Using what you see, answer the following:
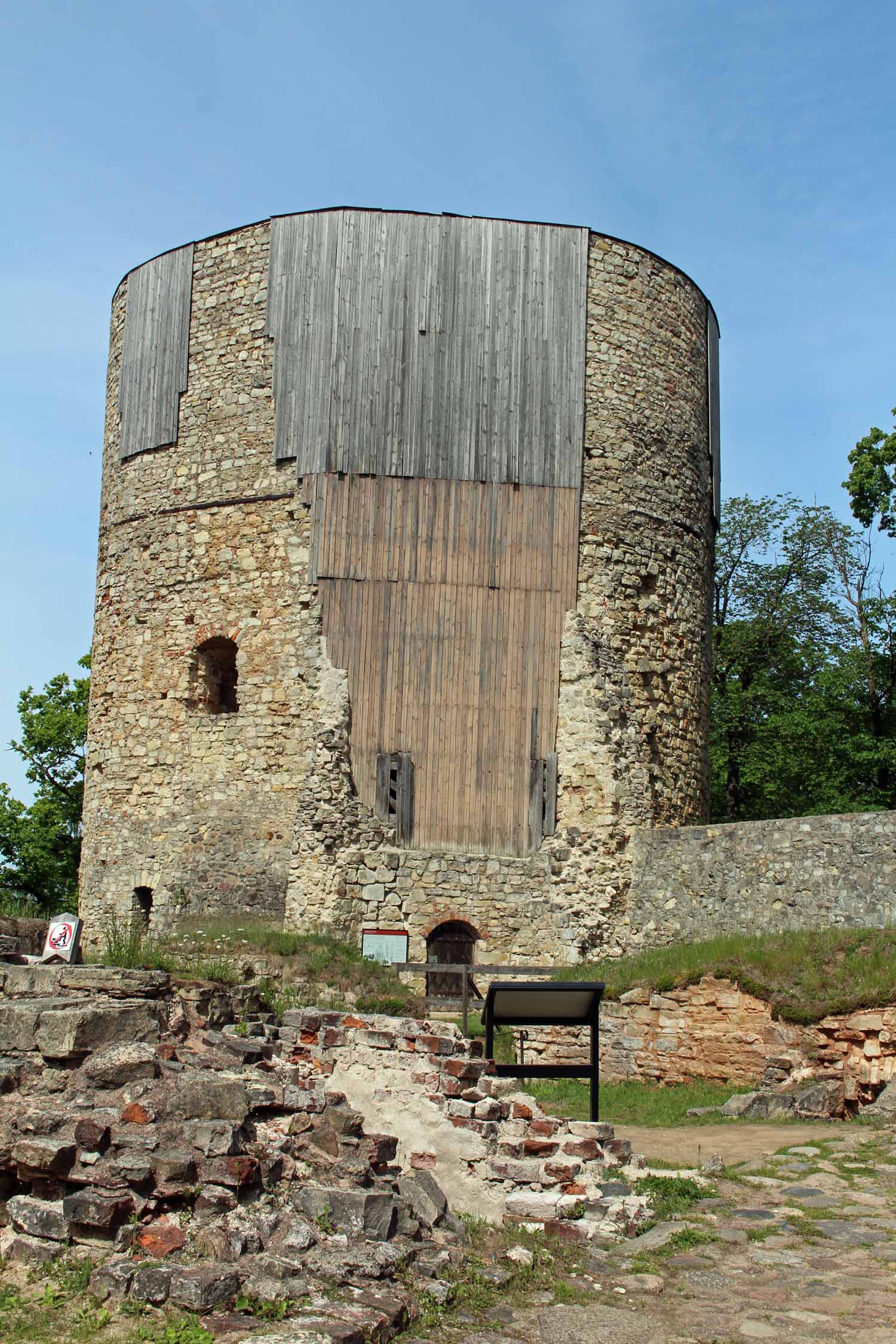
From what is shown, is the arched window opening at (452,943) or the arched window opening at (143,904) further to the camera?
the arched window opening at (143,904)

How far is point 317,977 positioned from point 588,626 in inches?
255

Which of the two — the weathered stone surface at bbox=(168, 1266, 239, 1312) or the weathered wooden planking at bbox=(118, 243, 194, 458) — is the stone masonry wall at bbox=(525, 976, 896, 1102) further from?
the weathered wooden planking at bbox=(118, 243, 194, 458)

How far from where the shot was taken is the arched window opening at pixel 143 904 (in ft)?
62.1

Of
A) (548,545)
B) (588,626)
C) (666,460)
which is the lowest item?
(588,626)

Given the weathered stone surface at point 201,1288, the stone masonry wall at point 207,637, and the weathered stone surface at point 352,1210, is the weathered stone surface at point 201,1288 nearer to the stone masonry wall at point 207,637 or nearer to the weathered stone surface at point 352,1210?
Answer: the weathered stone surface at point 352,1210

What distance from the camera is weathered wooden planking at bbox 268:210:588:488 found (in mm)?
18562

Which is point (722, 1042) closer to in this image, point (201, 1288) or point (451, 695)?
point (451, 695)

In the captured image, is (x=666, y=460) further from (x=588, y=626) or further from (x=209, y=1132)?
(x=209, y=1132)

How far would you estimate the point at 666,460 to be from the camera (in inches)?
790

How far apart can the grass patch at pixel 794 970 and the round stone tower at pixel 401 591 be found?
2224 millimetres

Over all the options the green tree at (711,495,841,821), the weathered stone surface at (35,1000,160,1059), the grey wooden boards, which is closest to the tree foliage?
the green tree at (711,495,841,821)

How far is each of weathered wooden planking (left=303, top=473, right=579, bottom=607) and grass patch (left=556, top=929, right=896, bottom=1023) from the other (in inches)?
224

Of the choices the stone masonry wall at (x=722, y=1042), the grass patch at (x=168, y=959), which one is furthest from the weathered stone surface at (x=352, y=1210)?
the stone masonry wall at (x=722, y=1042)

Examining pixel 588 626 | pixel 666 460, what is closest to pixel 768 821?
pixel 588 626
